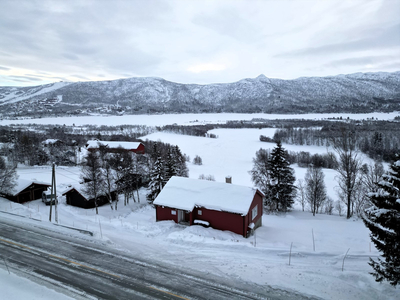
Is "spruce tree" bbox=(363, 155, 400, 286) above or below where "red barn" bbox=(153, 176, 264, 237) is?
above

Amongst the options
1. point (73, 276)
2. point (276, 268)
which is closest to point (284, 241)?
point (276, 268)

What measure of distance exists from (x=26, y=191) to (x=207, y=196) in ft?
85.2

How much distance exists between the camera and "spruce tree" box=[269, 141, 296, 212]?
31.8m

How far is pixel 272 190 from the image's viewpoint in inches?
1272

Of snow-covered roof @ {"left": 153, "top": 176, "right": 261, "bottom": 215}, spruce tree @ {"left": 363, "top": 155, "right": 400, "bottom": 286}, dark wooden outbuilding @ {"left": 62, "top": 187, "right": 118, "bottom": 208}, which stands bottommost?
dark wooden outbuilding @ {"left": 62, "top": 187, "right": 118, "bottom": 208}

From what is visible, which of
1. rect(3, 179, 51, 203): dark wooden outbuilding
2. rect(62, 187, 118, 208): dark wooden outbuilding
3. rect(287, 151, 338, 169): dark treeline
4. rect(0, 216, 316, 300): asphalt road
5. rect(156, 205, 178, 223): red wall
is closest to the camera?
rect(0, 216, 316, 300): asphalt road

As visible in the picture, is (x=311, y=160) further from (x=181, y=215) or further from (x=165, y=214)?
(x=165, y=214)

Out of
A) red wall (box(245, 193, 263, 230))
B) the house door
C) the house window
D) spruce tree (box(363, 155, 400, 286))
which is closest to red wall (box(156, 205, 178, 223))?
the house door

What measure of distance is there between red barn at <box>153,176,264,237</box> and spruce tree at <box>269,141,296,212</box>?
8.49 meters

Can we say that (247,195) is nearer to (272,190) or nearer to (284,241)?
(284,241)

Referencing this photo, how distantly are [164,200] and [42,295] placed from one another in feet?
43.2

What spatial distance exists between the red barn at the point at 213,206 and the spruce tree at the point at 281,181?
849 cm

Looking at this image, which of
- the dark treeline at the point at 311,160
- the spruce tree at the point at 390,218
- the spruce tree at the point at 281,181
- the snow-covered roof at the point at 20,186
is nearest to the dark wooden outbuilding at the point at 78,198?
the snow-covered roof at the point at 20,186

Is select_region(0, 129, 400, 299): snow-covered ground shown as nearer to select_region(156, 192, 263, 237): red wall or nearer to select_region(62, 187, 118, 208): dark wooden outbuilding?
select_region(156, 192, 263, 237): red wall
